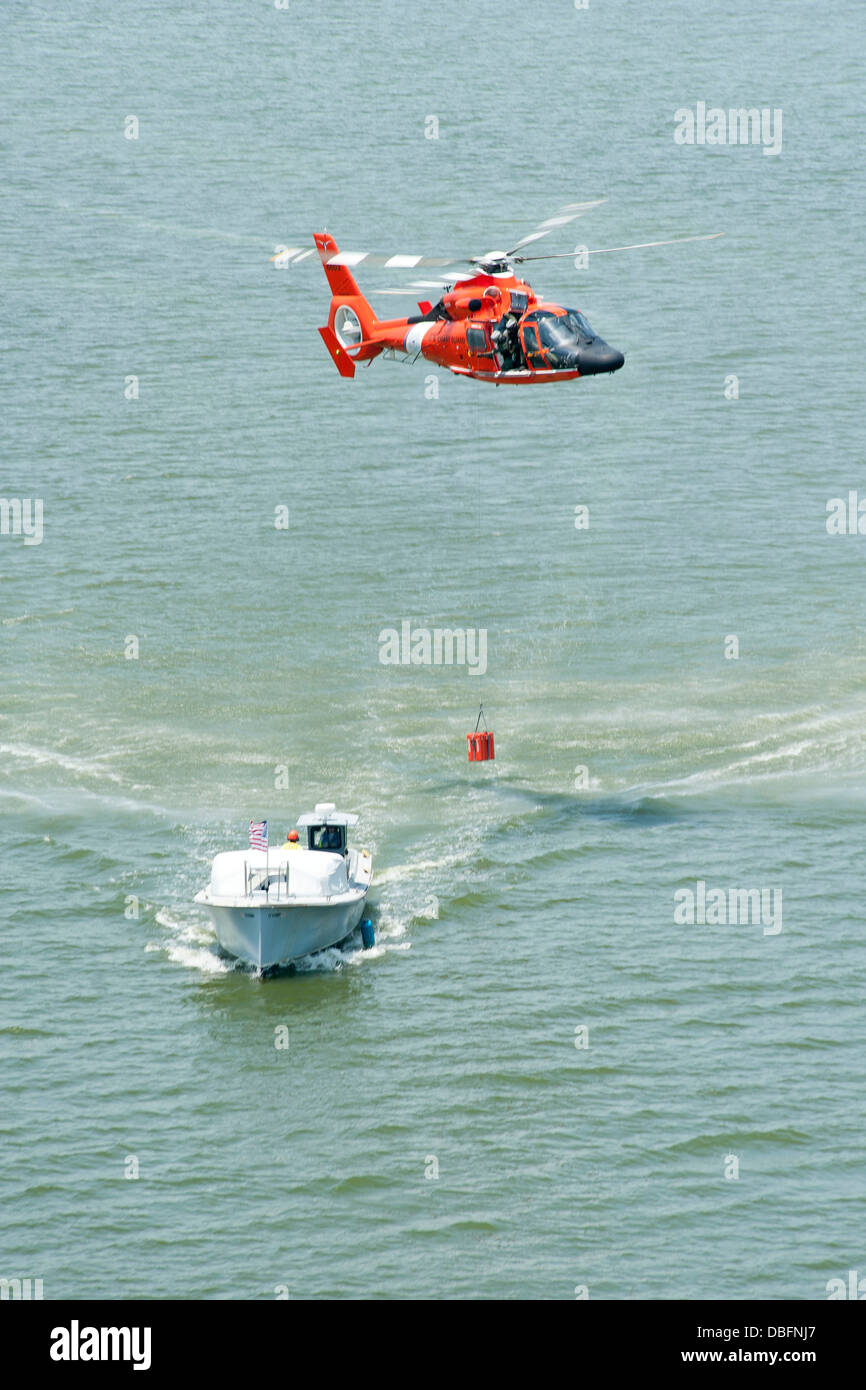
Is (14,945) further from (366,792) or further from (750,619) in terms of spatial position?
(750,619)

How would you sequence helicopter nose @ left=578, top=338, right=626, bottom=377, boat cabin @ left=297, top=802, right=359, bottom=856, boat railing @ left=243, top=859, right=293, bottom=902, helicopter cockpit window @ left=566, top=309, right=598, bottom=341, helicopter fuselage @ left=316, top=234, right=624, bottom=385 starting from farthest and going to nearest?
boat cabin @ left=297, top=802, right=359, bottom=856
helicopter cockpit window @ left=566, top=309, right=598, bottom=341
helicopter fuselage @ left=316, top=234, right=624, bottom=385
helicopter nose @ left=578, top=338, right=626, bottom=377
boat railing @ left=243, top=859, right=293, bottom=902

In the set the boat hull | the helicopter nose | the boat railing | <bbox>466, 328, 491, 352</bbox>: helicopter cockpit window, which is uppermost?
<bbox>466, 328, 491, 352</bbox>: helicopter cockpit window

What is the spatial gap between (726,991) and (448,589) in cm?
3248

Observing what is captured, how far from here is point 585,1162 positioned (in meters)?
54.1

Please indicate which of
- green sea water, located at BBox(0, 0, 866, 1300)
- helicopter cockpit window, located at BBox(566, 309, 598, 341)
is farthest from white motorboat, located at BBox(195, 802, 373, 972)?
helicopter cockpit window, located at BBox(566, 309, 598, 341)

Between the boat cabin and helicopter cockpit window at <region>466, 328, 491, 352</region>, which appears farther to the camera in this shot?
helicopter cockpit window at <region>466, 328, 491, 352</region>

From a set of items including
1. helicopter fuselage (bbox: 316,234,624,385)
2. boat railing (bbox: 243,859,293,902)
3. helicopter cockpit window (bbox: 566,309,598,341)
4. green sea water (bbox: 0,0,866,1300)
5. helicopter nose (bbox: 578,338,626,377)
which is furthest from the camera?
helicopter cockpit window (bbox: 566,309,598,341)

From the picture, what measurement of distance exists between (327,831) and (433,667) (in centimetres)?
1984

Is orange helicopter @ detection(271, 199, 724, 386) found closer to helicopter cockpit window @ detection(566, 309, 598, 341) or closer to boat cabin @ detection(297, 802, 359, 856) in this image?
helicopter cockpit window @ detection(566, 309, 598, 341)

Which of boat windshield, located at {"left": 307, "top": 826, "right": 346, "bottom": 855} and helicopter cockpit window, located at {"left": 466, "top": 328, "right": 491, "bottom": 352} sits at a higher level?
helicopter cockpit window, located at {"left": 466, "top": 328, "right": 491, "bottom": 352}

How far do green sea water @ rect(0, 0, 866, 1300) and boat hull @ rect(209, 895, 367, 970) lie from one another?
0.79 metres

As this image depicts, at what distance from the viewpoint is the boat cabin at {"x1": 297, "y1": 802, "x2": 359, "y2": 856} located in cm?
6644

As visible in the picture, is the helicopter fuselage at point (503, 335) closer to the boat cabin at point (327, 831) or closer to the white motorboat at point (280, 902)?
the boat cabin at point (327, 831)

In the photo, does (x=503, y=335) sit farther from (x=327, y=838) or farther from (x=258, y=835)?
(x=258, y=835)
